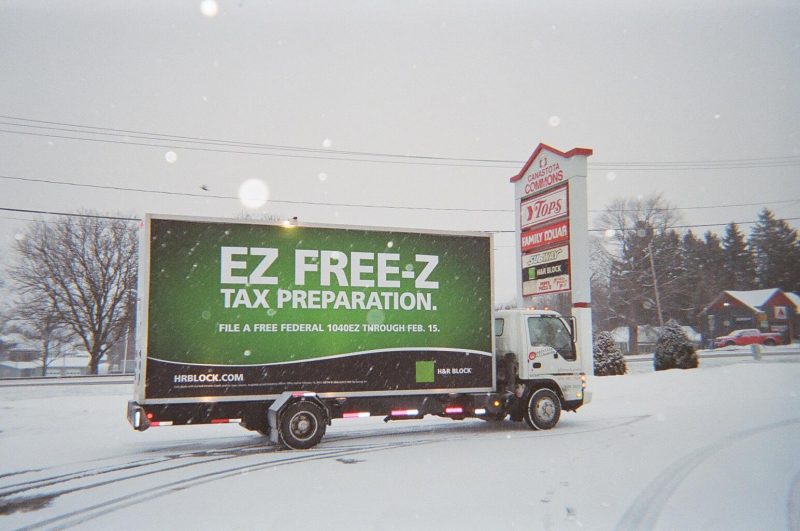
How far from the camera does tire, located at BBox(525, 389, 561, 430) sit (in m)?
11.8

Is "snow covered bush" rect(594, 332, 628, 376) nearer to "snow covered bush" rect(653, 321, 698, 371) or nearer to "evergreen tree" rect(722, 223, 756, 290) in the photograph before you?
"snow covered bush" rect(653, 321, 698, 371)

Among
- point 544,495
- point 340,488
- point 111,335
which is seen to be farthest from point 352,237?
point 111,335

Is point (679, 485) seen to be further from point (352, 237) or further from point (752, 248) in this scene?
point (752, 248)

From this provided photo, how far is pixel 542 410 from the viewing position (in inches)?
468

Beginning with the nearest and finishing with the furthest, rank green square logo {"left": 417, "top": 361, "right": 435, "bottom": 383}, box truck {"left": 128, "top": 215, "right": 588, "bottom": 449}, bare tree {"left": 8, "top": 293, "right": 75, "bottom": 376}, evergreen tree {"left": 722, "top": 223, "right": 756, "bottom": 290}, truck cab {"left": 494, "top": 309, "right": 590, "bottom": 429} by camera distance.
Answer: box truck {"left": 128, "top": 215, "right": 588, "bottom": 449} < green square logo {"left": 417, "top": 361, "right": 435, "bottom": 383} < truck cab {"left": 494, "top": 309, "right": 590, "bottom": 429} < bare tree {"left": 8, "top": 293, "right": 75, "bottom": 376} < evergreen tree {"left": 722, "top": 223, "right": 756, "bottom": 290}

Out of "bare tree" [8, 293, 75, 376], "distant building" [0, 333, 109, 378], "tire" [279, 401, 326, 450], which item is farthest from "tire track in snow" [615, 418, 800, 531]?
"distant building" [0, 333, 109, 378]

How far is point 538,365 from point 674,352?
15.2m

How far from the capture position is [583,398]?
485 inches

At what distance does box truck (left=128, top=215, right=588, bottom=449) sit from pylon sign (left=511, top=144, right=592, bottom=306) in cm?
926

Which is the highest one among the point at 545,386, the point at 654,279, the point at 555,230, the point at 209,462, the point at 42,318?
the point at 654,279

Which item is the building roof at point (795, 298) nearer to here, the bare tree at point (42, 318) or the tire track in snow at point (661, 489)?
the tire track in snow at point (661, 489)

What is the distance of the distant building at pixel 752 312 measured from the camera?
2534 inches

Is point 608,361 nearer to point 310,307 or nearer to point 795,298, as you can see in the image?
point 310,307

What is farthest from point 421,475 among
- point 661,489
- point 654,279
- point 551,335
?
point 654,279
